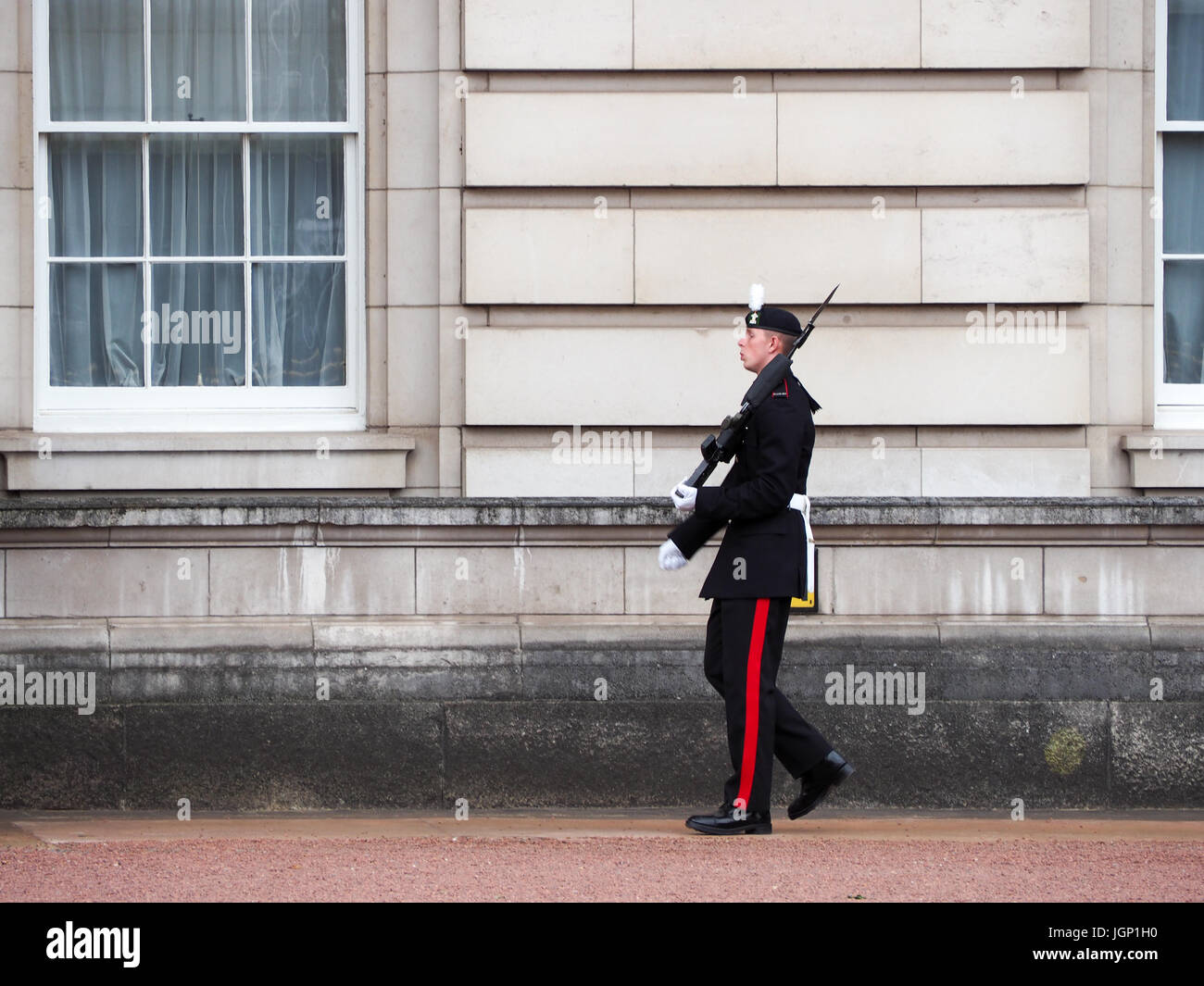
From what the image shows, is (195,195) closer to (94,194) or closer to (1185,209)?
(94,194)

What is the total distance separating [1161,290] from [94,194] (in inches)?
211

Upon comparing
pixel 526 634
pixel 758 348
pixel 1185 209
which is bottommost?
pixel 526 634

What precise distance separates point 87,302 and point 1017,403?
15.1 feet

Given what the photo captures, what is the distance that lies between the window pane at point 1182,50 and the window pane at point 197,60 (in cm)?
462

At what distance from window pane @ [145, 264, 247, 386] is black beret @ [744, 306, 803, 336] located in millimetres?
2928

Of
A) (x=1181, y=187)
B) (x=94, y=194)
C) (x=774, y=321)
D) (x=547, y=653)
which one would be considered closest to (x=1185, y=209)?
(x=1181, y=187)

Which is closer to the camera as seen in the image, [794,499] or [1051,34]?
[794,499]

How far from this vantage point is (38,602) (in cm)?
818

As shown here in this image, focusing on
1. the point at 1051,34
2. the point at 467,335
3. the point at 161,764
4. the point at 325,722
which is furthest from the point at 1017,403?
the point at 161,764

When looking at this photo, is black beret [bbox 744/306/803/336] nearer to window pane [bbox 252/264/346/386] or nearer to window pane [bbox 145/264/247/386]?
window pane [bbox 252/264/346/386]

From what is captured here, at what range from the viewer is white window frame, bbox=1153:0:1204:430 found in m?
8.80

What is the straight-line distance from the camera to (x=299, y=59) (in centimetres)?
877

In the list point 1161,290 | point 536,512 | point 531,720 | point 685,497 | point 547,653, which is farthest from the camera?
point 1161,290
